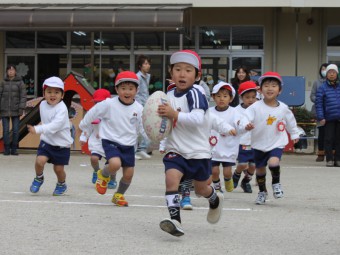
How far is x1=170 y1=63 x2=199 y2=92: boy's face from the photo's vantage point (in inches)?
279

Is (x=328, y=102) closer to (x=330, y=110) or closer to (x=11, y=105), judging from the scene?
(x=330, y=110)

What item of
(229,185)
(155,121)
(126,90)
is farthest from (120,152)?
(155,121)

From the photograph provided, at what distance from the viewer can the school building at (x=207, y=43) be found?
21.8 meters

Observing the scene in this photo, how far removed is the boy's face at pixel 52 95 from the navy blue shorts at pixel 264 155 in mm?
2585

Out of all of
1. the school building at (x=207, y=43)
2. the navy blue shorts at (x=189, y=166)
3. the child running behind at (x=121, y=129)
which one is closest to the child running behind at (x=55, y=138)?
the child running behind at (x=121, y=129)

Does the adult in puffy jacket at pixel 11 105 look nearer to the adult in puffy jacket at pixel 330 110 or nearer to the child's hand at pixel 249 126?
the adult in puffy jacket at pixel 330 110

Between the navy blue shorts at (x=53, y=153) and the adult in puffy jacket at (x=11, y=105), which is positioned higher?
the adult in puffy jacket at (x=11, y=105)

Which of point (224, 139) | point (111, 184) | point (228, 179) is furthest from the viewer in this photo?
point (111, 184)

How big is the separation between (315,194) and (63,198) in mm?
3404

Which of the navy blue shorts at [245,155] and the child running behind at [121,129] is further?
the navy blue shorts at [245,155]

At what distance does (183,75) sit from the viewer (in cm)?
709

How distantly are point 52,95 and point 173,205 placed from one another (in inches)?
143

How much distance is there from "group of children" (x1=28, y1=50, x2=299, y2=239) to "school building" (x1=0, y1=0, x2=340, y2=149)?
10.7 metres

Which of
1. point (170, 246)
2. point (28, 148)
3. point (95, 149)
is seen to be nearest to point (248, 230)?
point (170, 246)
